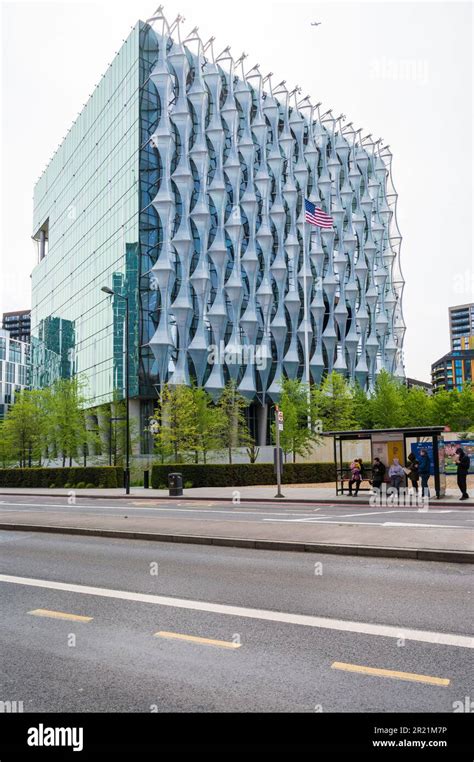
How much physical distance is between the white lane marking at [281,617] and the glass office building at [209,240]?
46433 millimetres

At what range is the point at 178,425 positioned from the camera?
147 ft

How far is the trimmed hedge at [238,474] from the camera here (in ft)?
121

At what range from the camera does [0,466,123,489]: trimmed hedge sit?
40312mm

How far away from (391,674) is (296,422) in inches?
1655

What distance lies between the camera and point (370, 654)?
216 inches

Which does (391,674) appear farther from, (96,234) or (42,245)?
(42,245)

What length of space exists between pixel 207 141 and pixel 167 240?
14337 mm

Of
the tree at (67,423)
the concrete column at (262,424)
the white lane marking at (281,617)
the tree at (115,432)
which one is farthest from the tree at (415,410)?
the white lane marking at (281,617)

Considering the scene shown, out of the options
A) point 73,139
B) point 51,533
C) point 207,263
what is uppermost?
point 73,139

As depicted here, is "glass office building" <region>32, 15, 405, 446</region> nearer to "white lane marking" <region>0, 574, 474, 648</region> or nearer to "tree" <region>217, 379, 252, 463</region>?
"tree" <region>217, 379, 252, 463</region>

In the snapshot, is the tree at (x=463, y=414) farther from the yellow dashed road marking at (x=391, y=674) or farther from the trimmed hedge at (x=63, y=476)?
the yellow dashed road marking at (x=391, y=674)

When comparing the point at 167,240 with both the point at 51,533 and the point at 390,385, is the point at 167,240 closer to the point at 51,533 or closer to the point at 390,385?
the point at 390,385
